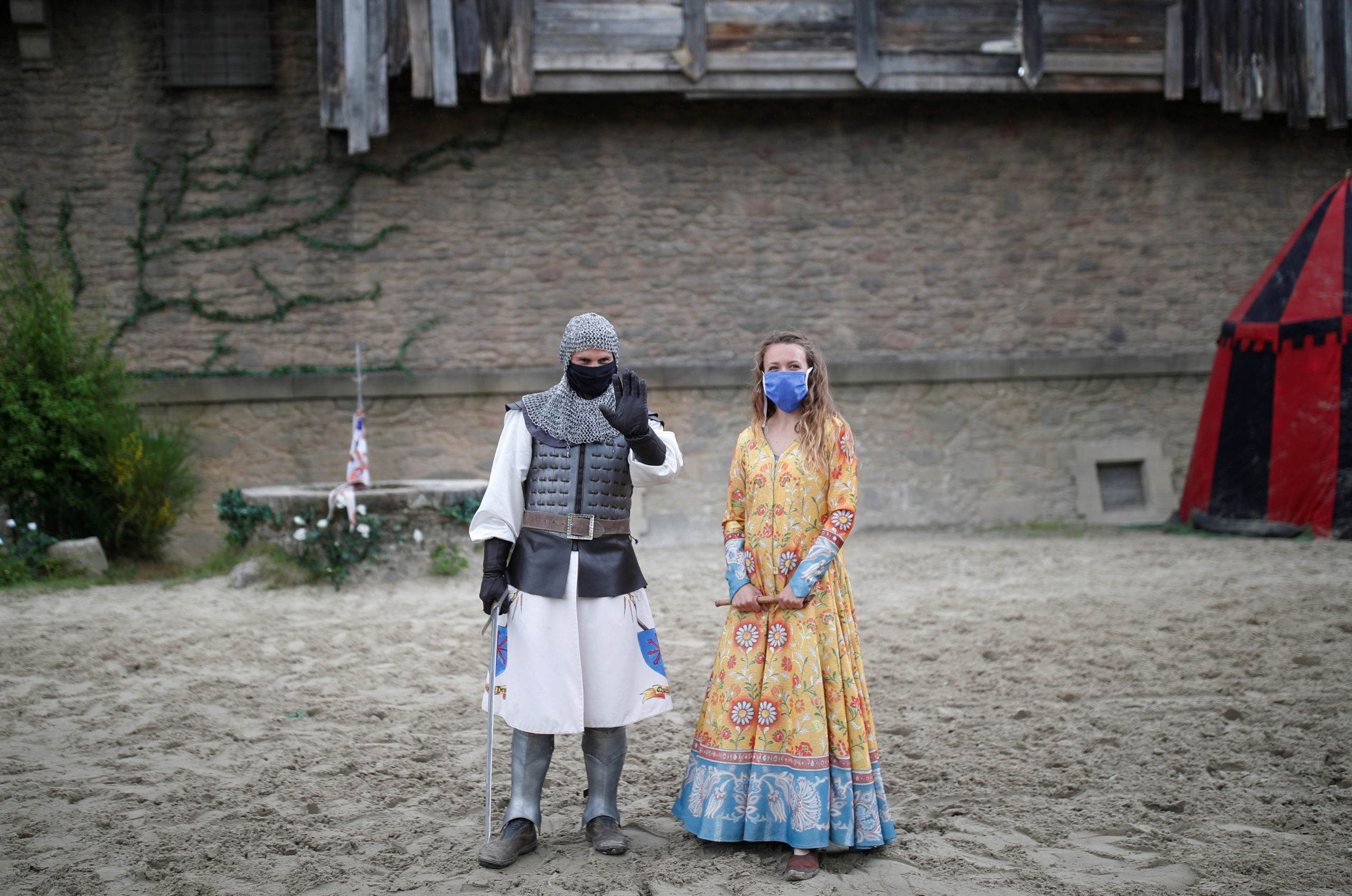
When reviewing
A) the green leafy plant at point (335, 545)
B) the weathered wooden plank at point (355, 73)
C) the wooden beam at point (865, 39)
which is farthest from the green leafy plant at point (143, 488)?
the wooden beam at point (865, 39)

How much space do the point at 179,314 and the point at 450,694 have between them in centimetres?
614

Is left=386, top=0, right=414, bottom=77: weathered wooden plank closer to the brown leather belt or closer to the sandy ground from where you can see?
the sandy ground

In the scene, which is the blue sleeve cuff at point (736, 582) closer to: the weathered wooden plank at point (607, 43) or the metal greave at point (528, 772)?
the metal greave at point (528, 772)

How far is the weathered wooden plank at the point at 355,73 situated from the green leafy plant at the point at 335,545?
11.8ft

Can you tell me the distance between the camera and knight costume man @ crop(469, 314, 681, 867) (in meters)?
2.87

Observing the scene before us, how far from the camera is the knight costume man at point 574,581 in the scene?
287cm

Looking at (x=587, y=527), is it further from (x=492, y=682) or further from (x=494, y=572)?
(x=492, y=682)

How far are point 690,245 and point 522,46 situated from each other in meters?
2.34

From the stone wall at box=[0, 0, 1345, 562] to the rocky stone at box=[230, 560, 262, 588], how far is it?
2.22 meters

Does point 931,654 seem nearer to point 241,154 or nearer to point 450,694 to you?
point 450,694

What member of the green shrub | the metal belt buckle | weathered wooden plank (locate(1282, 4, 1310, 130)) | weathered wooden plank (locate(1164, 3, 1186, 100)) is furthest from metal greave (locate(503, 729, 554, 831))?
weathered wooden plank (locate(1282, 4, 1310, 130))

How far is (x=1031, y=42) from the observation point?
30.2 feet

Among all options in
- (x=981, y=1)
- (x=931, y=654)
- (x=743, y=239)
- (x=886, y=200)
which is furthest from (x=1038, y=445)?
(x=931, y=654)

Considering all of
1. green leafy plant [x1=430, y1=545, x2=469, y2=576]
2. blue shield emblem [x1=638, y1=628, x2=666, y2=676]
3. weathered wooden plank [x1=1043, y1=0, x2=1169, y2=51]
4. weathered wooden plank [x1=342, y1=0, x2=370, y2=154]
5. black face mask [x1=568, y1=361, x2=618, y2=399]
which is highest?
weathered wooden plank [x1=1043, y1=0, x2=1169, y2=51]
